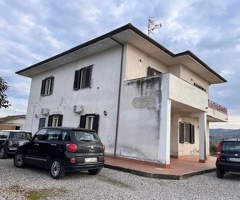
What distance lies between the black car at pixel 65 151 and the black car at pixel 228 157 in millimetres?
4746

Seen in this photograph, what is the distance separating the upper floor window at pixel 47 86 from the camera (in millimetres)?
18531

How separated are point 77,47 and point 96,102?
3.62 m

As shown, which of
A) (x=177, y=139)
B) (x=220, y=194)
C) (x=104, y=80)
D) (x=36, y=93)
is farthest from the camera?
(x=36, y=93)

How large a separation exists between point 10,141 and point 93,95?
529cm

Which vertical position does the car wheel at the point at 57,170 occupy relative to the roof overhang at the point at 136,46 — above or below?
below

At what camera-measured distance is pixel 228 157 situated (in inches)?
353

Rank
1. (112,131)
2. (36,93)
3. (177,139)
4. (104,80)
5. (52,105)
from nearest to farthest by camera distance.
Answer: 1. (112,131)
2. (104,80)
3. (177,139)
4. (52,105)
5. (36,93)

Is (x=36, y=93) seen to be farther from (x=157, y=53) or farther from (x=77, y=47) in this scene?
(x=157, y=53)

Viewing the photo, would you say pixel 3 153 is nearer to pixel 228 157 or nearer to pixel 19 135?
pixel 19 135

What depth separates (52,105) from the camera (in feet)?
58.0

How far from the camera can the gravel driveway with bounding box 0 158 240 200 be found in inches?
223

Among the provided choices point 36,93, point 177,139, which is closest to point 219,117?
point 177,139

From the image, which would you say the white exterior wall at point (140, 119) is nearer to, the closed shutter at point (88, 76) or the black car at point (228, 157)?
the black car at point (228, 157)

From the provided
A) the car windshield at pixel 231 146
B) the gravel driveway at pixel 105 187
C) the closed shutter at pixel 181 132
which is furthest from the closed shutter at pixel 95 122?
the car windshield at pixel 231 146
